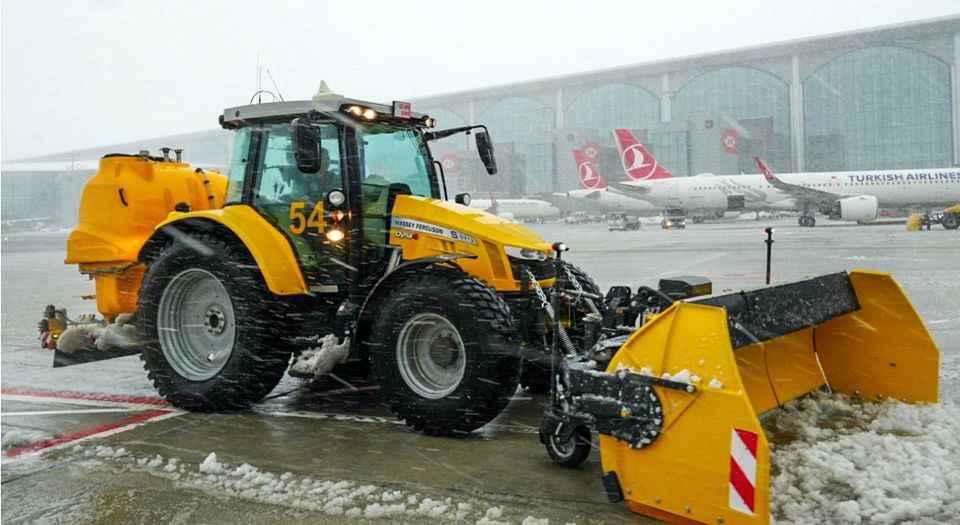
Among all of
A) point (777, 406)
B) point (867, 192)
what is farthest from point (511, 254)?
point (867, 192)

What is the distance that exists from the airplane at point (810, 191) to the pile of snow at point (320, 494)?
130ft

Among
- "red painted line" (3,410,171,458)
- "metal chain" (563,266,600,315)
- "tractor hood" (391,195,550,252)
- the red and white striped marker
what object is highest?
"tractor hood" (391,195,550,252)

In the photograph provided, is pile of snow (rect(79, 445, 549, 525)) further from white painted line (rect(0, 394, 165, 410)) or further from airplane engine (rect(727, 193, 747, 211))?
airplane engine (rect(727, 193, 747, 211))

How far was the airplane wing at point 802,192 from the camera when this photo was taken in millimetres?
42375

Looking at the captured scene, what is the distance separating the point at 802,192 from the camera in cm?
4256

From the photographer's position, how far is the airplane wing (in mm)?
42375

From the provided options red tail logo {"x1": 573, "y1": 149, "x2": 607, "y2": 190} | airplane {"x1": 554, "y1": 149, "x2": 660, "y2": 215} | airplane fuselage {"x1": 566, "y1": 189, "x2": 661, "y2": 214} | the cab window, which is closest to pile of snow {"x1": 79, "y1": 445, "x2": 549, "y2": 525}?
the cab window

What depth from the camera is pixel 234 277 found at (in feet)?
18.3

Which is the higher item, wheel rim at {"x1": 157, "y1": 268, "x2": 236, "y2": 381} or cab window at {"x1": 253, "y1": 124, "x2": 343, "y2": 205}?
cab window at {"x1": 253, "y1": 124, "x2": 343, "y2": 205}

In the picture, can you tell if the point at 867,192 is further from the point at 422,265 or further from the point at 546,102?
the point at 422,265

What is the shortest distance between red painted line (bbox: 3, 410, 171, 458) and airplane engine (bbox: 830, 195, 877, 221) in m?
39.1

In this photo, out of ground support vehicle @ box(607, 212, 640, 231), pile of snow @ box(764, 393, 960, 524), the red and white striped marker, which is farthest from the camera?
ground support vehicle @ box(607, 212, 640, 231)

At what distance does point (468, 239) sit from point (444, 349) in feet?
2.66

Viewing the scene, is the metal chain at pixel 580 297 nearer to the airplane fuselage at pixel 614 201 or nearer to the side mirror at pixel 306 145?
the side mirror at pixel 306 145
